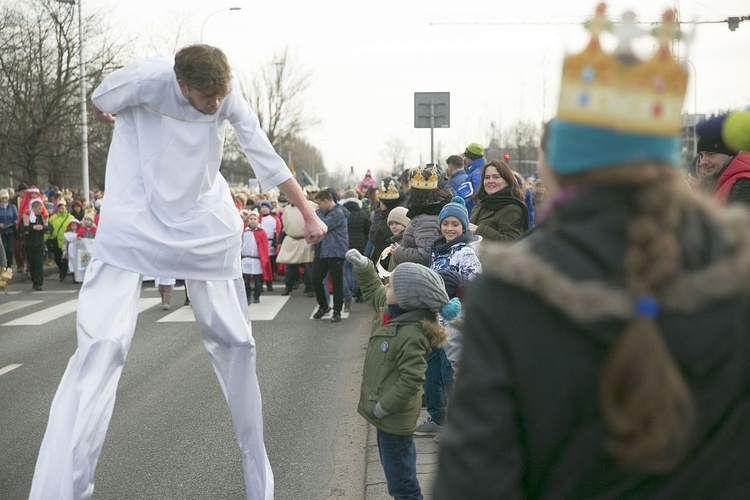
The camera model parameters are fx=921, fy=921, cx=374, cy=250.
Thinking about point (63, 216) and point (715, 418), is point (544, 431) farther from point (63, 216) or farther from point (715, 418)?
point (63, 216)

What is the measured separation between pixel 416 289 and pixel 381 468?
1.41 meters

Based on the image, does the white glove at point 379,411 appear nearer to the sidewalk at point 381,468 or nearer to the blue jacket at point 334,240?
the sidewalk at point 381,468

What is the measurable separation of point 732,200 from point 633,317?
379cm

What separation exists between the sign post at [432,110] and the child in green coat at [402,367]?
1145cm

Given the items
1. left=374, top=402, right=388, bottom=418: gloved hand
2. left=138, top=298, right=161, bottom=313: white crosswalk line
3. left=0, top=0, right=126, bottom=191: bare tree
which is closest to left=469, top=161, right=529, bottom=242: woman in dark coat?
left=374, top=402, right=388, bottom=418: gloved hand

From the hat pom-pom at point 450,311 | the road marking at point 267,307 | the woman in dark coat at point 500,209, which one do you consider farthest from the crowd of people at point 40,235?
the hat pom-pom at point 450,311

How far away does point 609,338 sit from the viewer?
1580 mm

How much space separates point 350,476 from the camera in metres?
5.40

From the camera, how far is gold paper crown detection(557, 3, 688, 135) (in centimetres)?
161

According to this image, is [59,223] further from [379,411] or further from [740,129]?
[740,129]

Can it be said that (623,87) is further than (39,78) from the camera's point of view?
No

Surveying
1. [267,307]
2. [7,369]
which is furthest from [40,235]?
[7,369]

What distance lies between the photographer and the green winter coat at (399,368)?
4.18m

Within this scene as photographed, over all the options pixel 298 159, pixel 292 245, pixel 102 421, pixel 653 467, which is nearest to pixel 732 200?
pixel 102 421
